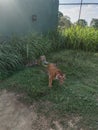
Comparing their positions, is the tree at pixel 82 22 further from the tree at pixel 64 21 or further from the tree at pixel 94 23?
the tree at pixel 64 21

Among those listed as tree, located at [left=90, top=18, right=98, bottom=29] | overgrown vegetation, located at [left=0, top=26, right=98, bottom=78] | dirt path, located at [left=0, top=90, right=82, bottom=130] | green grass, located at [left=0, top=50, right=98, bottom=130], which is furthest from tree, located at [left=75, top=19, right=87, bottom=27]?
dirt path, located at [left=0, top=90, right=82, bottom=130]

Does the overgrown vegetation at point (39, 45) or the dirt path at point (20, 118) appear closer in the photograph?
the dirt path at point (20, 118)

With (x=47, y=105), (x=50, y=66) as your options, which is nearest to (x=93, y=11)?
(x=50, y=66)

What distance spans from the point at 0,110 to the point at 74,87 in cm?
128

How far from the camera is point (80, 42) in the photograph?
718cm

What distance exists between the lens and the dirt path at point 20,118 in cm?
318

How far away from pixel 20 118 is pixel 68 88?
1.04 m

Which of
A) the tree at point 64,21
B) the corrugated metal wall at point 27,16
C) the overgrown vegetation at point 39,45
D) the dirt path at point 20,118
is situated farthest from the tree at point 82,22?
the dirt path at point 20,118

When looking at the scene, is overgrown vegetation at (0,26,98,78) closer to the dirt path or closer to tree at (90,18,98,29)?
tree at (90,18,98,29)

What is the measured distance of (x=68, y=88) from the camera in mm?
4055

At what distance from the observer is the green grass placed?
339 cm

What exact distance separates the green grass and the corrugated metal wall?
1.50 metres

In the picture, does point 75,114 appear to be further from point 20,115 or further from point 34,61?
point 34,61

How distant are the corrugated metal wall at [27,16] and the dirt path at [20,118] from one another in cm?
274
